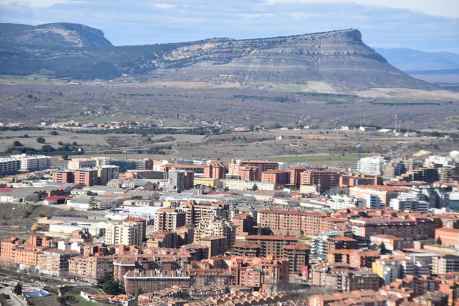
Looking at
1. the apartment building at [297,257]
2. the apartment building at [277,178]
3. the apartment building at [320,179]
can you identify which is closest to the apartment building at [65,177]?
the apartment building at [277,178]

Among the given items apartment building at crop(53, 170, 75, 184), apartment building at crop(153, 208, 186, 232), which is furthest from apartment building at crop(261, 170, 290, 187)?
apartment building at crop(153, 208, 186, 232)

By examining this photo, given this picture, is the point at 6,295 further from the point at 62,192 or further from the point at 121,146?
the point at 121,146

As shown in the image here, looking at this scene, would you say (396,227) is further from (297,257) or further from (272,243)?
(297,257)

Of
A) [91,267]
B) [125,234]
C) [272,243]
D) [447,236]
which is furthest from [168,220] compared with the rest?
[447,236]

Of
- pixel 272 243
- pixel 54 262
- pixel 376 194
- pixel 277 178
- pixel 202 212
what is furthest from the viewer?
pixel 277 178

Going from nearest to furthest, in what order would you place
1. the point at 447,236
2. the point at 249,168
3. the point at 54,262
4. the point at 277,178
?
the point at 54,262 < the point at 447,236 < the point at 277,178 < the point at 249,168

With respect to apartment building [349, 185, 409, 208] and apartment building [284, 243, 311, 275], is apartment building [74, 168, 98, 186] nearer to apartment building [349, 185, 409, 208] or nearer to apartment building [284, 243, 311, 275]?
apartment building [349, 185, 409, 208]

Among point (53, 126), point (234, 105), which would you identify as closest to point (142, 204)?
point (53, 126)

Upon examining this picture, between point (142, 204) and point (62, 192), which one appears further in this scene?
point (62, 192)
